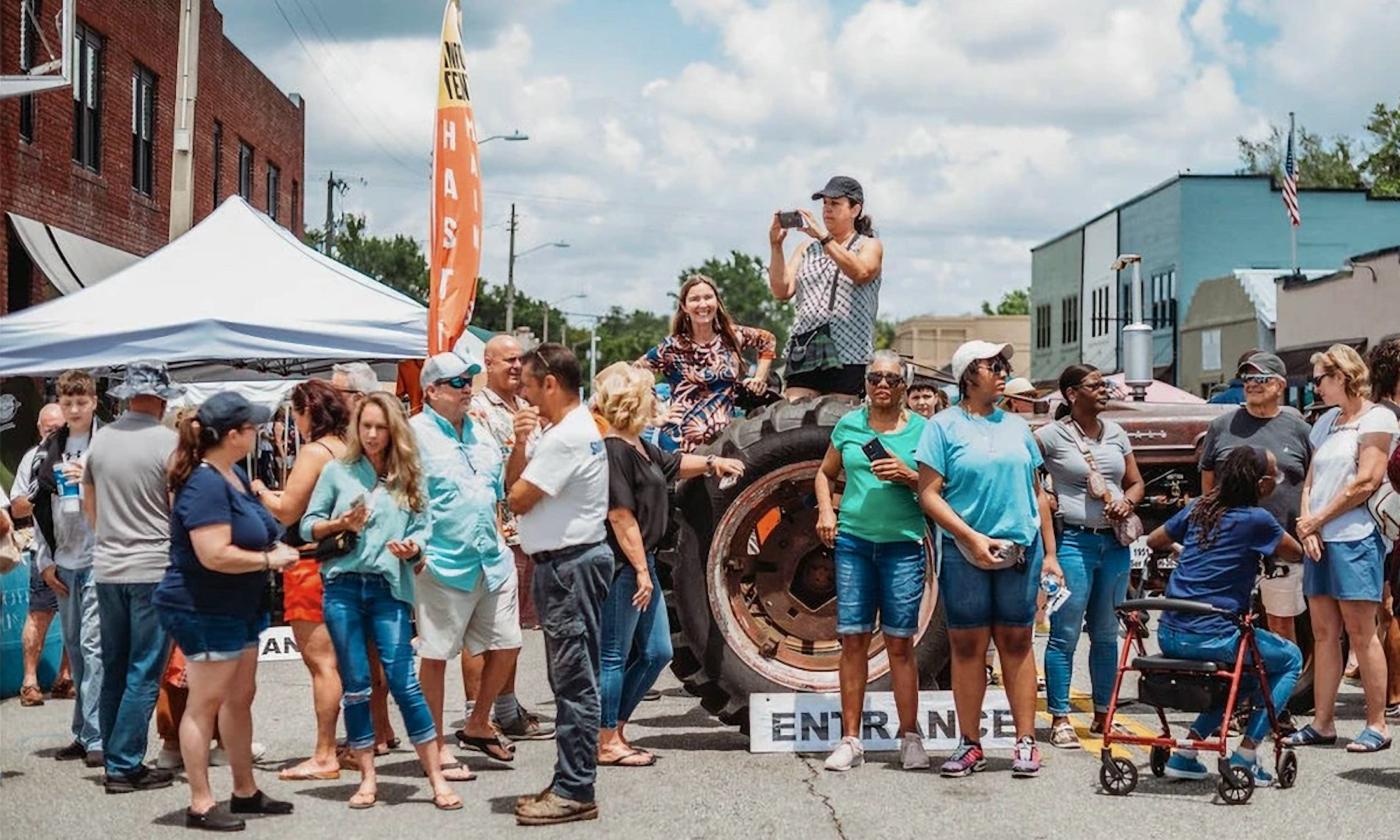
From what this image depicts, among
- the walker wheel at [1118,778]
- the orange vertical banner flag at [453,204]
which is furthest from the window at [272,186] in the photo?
the walker wheel at [1118,778]

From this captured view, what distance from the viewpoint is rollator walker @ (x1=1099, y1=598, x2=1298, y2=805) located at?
7.49 metres

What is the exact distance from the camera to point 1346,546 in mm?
8789

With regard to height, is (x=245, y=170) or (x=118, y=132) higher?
(x=245, y=170)

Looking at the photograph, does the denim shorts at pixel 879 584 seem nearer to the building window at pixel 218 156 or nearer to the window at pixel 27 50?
the window at pixel 27 50

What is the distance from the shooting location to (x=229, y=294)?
1395 centimetres

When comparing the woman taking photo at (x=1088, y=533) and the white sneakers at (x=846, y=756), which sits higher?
the woman taking photo at (x=1088, y=533)

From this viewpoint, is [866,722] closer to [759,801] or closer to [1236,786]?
[759,801]

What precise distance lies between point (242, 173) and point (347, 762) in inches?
1024

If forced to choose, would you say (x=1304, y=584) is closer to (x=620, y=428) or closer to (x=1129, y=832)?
(x=1129, y=832)

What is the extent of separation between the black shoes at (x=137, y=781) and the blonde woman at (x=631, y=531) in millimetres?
2014

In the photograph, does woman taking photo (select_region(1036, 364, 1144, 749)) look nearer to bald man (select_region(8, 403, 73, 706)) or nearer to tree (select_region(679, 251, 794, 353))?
bald man (select_region(8, 403, 73, 706))

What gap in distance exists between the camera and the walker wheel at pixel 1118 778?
761 cm

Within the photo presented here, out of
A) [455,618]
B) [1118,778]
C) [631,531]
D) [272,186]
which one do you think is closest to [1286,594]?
[1118,778]

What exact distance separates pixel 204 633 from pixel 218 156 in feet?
82.4
